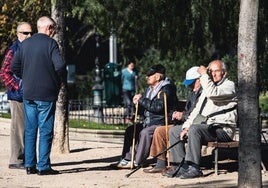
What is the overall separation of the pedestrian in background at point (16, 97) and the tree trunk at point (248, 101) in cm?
377

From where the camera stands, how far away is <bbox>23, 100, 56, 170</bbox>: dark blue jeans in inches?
415

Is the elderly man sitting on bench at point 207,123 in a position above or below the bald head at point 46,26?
below

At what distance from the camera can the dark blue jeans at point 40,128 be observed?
34.6 ft

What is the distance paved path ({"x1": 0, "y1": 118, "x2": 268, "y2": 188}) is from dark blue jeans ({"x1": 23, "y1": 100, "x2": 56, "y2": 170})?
0.23m

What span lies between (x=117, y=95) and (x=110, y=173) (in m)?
17.1

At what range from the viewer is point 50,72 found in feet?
34.3

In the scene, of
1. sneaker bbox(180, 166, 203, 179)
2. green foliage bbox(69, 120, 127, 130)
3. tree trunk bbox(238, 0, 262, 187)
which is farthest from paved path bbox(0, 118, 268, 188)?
green foliage bbox(69, 120, 127, 130)

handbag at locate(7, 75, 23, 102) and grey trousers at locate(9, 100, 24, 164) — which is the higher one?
handbag at locate(7, 75, 23, 102)

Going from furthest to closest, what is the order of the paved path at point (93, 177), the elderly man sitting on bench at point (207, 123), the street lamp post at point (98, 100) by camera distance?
the street lamp post at point (98, 100), the elderly man sitting on bench at point (207, 123), the paved path at point (93, 177)

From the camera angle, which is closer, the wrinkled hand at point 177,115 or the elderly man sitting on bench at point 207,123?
the elderly man sitting on bench at point 207,123

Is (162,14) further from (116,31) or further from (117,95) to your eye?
(117,95)

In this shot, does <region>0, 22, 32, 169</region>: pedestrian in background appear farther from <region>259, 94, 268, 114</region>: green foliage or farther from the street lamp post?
<region>259, 94, 268, 114</region>: green foliage

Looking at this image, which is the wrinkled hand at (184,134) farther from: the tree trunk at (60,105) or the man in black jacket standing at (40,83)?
the tree trunk at (60,105)

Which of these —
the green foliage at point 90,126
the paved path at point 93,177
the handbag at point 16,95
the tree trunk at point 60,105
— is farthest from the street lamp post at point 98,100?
the handbag at point 16,95
